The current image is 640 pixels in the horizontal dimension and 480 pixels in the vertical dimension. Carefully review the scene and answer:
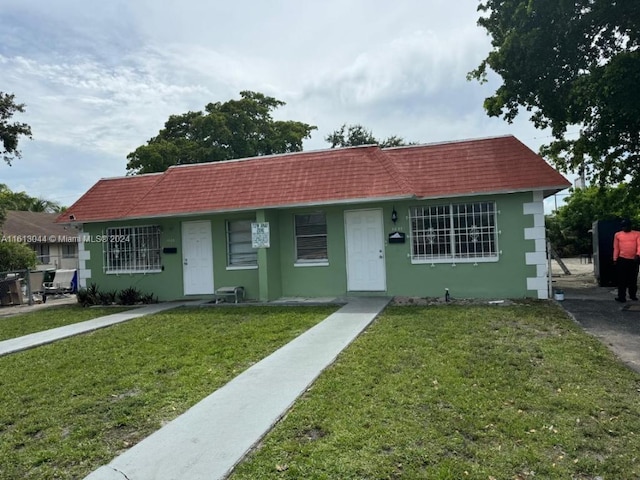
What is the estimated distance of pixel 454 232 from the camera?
12.3 metres

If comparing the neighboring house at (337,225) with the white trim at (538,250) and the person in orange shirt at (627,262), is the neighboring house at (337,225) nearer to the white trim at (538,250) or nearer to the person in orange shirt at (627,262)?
the white trim at (538,250)

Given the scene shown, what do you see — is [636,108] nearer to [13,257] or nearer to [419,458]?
[419,458]

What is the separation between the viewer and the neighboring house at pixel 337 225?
39.1 ft

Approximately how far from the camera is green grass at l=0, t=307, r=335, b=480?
13.7 feet

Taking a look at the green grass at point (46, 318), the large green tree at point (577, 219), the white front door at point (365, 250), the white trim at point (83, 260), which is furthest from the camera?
the large green tree at point (577, 219)

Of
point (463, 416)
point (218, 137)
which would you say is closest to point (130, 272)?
point (463, 416)

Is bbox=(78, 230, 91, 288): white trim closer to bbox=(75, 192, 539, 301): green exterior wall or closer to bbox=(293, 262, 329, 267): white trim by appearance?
bbox=(75, 192, 539, 301): green exterior wall

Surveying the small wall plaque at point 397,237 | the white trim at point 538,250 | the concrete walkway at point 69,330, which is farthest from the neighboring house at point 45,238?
the white trim at point 538,250

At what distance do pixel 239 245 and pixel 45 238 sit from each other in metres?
24.9

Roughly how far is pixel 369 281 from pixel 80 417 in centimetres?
890

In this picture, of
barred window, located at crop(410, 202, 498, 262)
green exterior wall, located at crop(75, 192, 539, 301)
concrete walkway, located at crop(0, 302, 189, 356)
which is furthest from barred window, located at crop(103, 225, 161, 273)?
barred window, located at crop(410, 202, 498, 262)

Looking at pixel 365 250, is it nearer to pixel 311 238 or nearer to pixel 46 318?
pixel 311 238

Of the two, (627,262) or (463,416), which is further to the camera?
(627,262)

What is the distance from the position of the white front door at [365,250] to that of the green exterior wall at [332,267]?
0.14 metres
